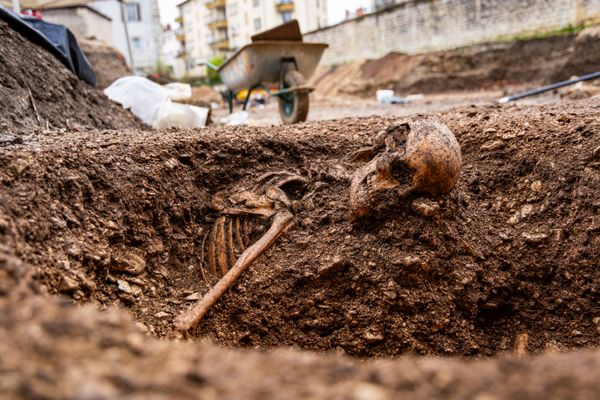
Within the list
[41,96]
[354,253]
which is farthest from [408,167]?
[41,96]

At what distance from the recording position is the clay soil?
2.52 m

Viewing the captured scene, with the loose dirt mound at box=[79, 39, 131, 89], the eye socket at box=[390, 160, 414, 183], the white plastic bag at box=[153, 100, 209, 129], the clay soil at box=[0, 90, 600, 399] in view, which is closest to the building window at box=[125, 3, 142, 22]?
the loose dirt mound at box=[79, 39, 131, 89]

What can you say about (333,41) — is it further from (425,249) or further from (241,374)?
(241,374)

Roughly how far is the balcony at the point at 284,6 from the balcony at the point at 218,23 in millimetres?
7359

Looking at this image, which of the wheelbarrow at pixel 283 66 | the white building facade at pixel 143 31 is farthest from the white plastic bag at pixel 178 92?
the white building facade at pixel 143 31


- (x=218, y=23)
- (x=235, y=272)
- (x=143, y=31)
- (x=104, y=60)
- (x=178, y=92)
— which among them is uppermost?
(x=218, y=23)

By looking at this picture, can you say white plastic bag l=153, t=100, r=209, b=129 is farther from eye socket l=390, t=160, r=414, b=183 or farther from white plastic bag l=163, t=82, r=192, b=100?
eye socket l=390, t=160, r=414, b=183

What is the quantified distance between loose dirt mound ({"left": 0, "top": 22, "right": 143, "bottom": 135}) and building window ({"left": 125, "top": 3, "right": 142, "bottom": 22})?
113 ft

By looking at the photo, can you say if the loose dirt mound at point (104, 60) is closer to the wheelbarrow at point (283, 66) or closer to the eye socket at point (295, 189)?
the wheelbarrow at point (283, 66)

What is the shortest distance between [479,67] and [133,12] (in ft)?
94.0

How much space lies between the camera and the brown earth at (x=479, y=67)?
13008 mm

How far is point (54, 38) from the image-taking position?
5949 mm

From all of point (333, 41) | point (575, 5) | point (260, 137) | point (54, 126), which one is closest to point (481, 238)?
point (260, 137)

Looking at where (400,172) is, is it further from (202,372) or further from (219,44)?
(219,44)
